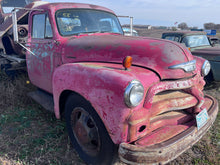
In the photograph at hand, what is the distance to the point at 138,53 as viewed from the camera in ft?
7.51

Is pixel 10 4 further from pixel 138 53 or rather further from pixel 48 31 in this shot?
pixel 138 53

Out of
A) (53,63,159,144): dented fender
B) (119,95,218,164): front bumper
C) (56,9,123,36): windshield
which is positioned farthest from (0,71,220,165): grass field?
(56,9,123,36): windshield

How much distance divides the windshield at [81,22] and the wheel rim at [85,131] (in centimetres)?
Answer: 139

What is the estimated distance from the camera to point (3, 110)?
3766 millimetres

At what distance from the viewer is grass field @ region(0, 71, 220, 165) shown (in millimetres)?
2457

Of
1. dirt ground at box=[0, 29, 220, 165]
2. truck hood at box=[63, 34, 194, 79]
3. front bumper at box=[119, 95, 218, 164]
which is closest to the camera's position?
front bumper at box=[119, 95, 218, 164]

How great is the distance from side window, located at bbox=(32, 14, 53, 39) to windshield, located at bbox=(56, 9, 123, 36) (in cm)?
23

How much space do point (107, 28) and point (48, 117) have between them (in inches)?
77.5

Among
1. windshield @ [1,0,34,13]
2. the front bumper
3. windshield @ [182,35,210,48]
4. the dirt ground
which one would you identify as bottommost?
the dirt ground

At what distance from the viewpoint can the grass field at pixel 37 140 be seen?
246 centimetres

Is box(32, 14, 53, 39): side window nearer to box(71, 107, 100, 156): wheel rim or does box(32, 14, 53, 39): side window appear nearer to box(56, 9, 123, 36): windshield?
box(56, 9, 123, 36): windshield

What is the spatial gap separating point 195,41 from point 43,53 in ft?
15.6

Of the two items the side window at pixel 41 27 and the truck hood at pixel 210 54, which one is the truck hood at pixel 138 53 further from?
the truck hood at pixel 210 54

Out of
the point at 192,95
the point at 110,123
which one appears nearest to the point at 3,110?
the point at 110,123
